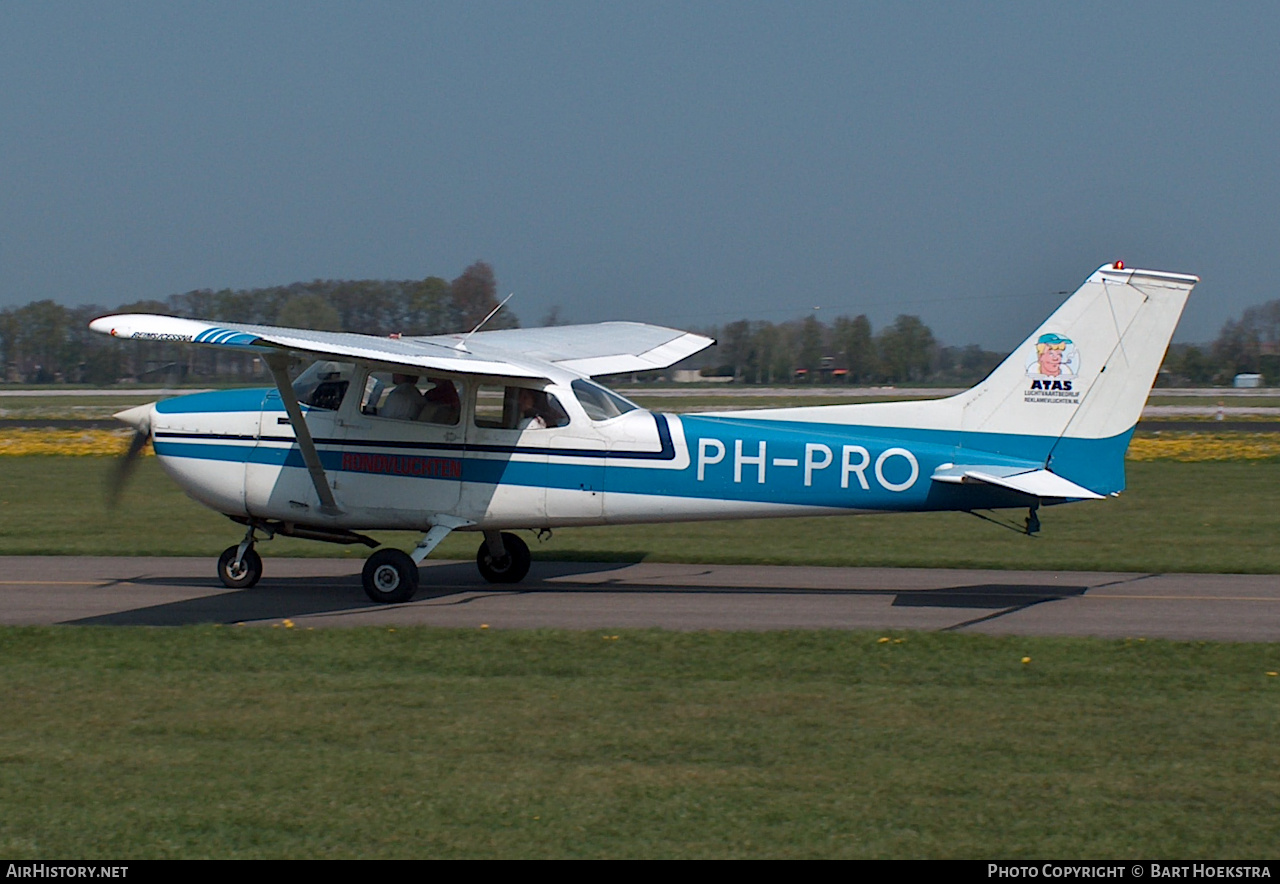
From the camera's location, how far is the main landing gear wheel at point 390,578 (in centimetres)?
1126

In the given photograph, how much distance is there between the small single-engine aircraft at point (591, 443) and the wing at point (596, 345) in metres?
1.08

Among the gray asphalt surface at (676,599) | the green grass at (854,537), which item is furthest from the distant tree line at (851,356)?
the gray asphalt surface at (676,599)

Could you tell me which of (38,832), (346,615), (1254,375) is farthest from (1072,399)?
(1254,375)

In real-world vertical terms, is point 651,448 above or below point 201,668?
above

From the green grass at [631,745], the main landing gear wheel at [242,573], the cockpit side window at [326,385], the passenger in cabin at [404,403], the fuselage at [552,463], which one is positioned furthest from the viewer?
the main landing gear wheel at [242,573]

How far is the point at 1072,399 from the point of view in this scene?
35.2 ft

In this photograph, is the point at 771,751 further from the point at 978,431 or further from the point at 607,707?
the point at 978,431

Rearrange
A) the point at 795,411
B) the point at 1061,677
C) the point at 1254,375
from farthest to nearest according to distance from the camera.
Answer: the point at 1254,375, the point at 795,411, the point at 1061,677

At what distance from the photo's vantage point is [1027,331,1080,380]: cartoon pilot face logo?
10.7 metres

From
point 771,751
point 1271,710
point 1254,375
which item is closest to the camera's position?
point 771,751

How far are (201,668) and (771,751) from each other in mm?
3952

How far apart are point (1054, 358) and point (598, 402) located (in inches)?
157

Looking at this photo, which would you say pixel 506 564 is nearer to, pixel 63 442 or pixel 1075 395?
pixel 1075 395

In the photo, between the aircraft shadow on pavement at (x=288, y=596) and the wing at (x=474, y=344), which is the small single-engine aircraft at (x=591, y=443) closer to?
the wing at (x=474, y=344)
